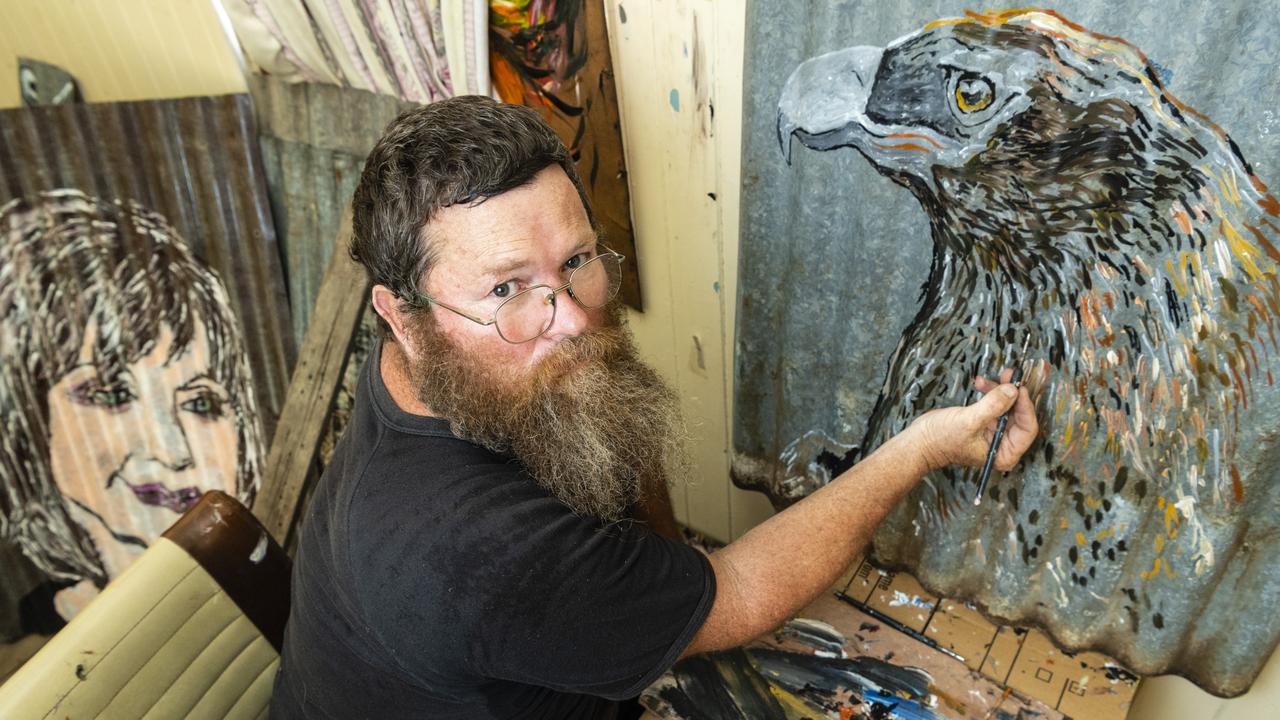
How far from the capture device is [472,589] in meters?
1.07

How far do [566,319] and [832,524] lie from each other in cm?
55

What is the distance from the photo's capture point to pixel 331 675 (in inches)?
51.9

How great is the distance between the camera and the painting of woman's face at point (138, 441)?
→ 2.62m

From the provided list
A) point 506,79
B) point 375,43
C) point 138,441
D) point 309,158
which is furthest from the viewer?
point 138,441

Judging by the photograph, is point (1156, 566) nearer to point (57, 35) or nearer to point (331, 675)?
point (331, 675)

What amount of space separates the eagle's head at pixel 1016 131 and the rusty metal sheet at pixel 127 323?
6.59 ft

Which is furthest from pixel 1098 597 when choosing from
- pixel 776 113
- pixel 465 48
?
pixel 465 48

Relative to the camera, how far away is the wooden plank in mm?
2412

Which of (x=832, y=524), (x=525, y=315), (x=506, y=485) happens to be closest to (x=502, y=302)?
(x=525, y=315)

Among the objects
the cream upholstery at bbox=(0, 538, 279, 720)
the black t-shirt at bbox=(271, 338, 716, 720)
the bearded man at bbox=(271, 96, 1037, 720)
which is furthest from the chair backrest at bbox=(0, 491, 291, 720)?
the black t-shirt at bbox=(271, 338, 716, 720)

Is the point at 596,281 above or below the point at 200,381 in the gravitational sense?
above

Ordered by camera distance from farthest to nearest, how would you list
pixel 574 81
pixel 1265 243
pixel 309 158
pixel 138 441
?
1. pixel 138 441
2. pixel 309 158
3. pixel 574 81
4. pixel 1265 243

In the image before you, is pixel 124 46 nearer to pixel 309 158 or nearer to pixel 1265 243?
pixel 309 158

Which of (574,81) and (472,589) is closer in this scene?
(472,589)
